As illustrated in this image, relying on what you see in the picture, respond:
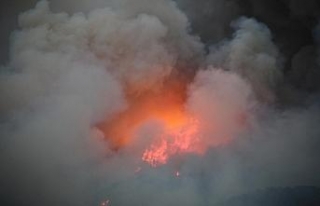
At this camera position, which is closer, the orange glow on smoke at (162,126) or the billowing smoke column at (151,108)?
the billowing smoke column at (151,108)

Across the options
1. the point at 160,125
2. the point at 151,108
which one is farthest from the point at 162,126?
the point at 151,108

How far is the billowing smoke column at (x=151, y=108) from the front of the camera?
1517 centimetres

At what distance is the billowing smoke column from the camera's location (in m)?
15.2

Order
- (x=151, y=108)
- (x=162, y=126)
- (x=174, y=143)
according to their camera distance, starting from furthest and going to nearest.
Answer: (x=151, y=108), (x=162, y=126), (x=174, y=143)

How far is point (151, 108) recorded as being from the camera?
16.4m

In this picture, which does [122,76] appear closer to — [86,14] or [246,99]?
[86,14]

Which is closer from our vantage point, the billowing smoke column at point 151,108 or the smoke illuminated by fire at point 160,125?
the billowing smoke column at point 151,108

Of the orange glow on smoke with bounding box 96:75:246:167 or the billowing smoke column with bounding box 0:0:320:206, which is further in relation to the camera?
the orange glow on smoke with bounding box 96:75:246:167

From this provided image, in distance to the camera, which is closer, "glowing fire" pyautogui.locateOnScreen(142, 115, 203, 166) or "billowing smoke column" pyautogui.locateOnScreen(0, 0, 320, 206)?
"billowing smoke column" pyautogui.locateOnScreen(0, 0, 320, 206)

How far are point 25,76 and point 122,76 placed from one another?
3.29 meters

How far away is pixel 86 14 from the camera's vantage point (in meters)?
16.4

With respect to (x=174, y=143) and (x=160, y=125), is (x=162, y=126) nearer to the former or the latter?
(x=160, y=125)

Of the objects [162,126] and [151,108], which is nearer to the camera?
[162,126]

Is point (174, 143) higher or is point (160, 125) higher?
point (160, 125)
